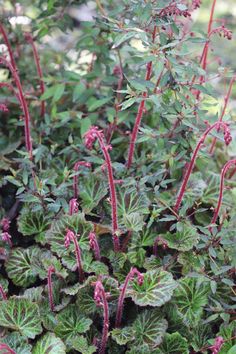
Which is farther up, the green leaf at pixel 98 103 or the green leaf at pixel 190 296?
the green leaf at pixel 98 103

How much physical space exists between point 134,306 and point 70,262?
21 centimetres

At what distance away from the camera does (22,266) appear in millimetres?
1615

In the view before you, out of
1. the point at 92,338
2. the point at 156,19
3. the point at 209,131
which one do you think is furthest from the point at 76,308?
the point at 156,19

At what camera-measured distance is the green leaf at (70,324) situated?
4.72 ft

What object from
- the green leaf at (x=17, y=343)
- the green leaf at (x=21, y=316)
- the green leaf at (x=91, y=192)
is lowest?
the green leaf at (x=17, y=343)

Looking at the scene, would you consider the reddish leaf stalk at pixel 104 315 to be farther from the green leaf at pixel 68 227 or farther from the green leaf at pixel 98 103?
the green leaf at pixel 98 103

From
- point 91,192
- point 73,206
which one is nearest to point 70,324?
point 73,206

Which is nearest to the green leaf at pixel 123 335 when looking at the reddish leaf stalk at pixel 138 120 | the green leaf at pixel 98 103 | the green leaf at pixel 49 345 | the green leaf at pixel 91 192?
the green leaf at pixel 49 345

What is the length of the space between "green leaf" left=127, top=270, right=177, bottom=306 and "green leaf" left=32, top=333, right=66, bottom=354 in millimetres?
214

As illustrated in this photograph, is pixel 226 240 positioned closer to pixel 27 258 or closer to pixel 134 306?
pixel 134 306

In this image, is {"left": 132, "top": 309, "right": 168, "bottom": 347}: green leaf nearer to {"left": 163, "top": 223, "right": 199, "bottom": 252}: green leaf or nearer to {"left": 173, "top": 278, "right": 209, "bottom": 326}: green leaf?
{"left": 173, "top": 278, "right": 209, "bottom": 326}: green leaf

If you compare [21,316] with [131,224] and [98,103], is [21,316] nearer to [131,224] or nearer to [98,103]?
[131,224]

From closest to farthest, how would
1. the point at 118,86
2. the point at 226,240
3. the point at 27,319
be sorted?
the point at 27,319, the point at 226,240, the point at 118,86

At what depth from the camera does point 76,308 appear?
149cm
